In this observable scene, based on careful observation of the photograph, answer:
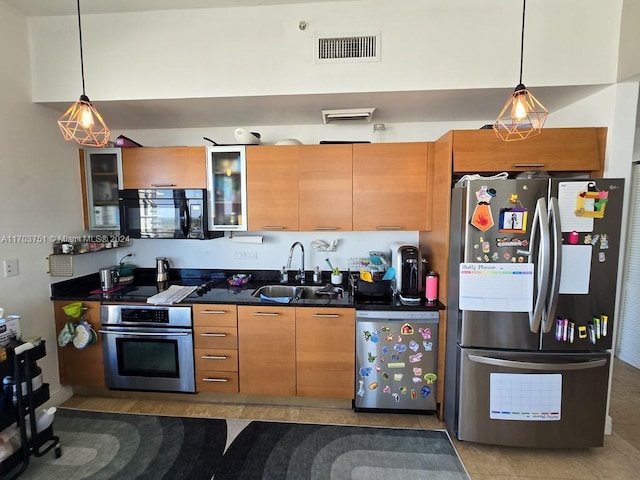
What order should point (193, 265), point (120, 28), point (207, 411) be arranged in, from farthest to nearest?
point (193, 265), point (207, 411), point (120, 28)

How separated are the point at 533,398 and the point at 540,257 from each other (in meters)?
0.91

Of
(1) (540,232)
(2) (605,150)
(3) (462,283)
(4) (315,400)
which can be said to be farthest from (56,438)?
(2) (605,150)

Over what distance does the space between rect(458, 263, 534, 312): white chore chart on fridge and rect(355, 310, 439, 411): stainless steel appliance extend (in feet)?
1.14

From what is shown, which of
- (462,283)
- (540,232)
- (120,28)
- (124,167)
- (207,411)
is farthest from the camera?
(124,167)

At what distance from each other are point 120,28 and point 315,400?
123 inches

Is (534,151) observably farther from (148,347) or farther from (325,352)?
(148,347)

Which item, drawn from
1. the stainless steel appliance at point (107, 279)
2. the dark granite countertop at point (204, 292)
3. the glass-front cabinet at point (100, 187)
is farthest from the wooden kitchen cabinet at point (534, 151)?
the stainless steel appliance at point (107, 279)

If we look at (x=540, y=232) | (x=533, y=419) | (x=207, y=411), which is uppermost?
(x=540, y=232)

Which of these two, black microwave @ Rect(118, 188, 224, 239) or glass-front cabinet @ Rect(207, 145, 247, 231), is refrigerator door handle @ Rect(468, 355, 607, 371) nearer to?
glass-front cabinet @ Rect(207, 145, 247, 231)

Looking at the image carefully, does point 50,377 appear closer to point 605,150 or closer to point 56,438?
point 56,438

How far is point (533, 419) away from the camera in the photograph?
1.80 metres

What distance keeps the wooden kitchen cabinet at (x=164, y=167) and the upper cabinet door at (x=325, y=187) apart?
2.86 ft

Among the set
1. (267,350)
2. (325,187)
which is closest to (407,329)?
(267,350)

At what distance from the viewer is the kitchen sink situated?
2.39 meters
